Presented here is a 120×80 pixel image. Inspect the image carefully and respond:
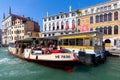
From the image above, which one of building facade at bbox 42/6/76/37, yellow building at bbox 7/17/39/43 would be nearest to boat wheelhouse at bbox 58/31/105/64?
building facade at bbox 42/6/76/37

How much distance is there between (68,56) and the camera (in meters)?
12.3

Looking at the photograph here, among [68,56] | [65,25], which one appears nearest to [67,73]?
[68,56]

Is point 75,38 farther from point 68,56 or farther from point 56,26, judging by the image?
point 56,26

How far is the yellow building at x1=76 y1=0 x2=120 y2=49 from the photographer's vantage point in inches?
1035

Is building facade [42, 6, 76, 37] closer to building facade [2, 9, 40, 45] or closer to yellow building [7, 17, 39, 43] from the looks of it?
yellow building [7, 17, 39, 43]

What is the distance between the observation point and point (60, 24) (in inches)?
1560

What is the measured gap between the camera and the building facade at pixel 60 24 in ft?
121

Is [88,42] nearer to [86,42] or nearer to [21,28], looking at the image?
[86,42]

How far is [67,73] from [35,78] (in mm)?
2885

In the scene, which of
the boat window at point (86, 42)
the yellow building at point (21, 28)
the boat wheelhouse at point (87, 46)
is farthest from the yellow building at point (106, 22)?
the yellow building at point (21, 28)

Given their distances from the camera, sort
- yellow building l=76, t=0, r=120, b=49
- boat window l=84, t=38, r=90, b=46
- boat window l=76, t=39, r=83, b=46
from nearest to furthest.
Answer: boat window l=84, t=38, r=90, b=46 → boat window l=76, t=39, r=83, b=46 → yellow building l=76, t=0, r=120, b=49

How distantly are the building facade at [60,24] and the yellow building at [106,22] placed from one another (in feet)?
16.4

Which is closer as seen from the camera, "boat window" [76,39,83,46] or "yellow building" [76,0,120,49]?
"boat window" [76,39,83,46]

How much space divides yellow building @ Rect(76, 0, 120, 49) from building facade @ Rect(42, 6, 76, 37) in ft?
16.4
